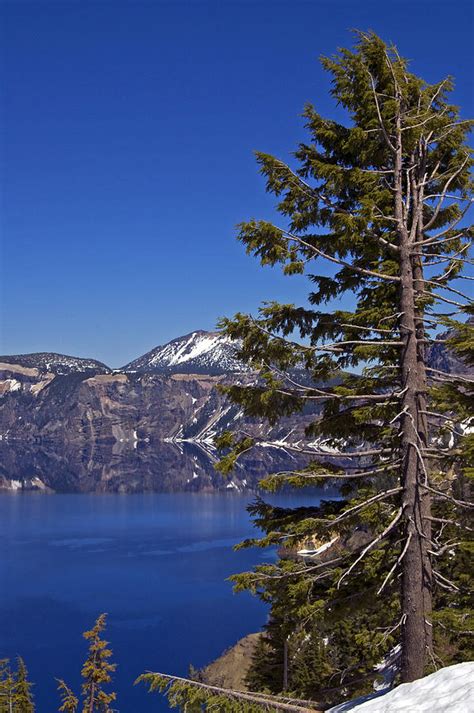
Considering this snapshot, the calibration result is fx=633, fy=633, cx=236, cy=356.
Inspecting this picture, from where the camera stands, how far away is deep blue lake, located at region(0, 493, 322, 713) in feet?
186

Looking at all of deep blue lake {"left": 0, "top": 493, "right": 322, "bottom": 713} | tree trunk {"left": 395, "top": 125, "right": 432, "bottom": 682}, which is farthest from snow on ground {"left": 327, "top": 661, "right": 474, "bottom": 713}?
deep blue lake {"left": 0, "top": 493, "right": 322, "bottom": 713}

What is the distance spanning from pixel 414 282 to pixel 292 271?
2.23m

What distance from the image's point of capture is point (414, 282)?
11242 millimetres

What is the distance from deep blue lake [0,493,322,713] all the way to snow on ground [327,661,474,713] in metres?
13.1

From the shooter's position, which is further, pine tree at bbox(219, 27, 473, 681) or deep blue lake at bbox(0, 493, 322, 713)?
deep blue lake at bbox(0, 493, 322, 713)

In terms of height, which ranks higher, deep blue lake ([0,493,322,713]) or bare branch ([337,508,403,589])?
bare branch ([337,508,403,589])

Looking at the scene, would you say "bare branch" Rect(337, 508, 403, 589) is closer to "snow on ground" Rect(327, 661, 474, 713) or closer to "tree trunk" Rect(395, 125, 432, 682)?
"tree trunk" Rect(395, 125, 432, 682)

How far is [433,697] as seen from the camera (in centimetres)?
805

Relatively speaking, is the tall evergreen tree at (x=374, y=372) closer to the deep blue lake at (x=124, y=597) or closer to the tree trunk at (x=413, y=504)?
the tree trunk at (x=413, y=504)

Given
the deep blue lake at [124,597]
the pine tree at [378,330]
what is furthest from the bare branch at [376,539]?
the deep blue lake at [124,597]

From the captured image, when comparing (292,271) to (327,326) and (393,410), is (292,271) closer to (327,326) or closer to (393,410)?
(327,326)

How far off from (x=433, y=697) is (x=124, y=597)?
78752mm

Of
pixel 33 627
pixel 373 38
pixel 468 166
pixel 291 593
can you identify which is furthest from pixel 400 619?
pixel 33 627

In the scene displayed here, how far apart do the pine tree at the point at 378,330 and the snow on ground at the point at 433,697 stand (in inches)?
32.1
